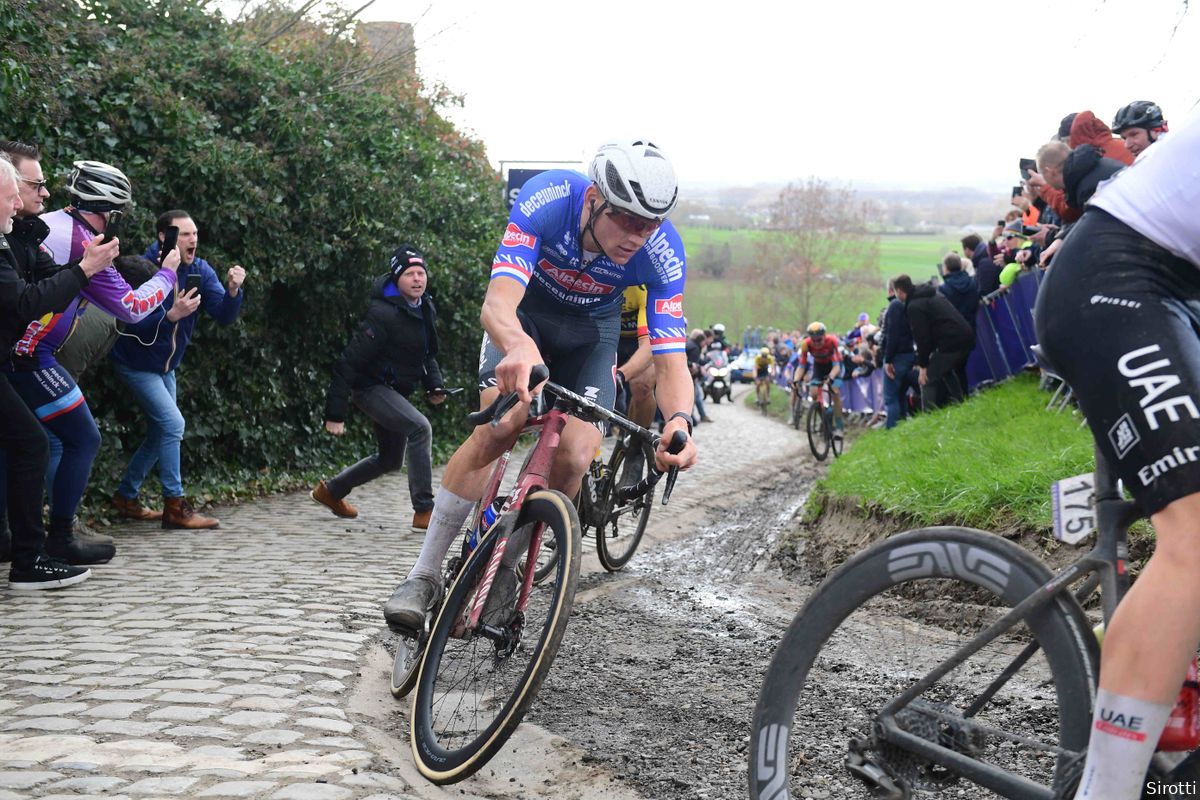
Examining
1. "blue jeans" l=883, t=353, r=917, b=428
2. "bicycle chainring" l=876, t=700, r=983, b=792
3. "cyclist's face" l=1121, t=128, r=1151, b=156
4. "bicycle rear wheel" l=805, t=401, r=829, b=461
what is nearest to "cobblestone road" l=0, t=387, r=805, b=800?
"bicycle chainring" l=876, t=700, r=983, b=792

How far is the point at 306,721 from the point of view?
13.8ft

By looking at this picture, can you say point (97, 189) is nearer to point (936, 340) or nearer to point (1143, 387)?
point (1143, 387)

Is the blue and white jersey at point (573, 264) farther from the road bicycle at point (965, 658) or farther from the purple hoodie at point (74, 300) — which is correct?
the purple hoodie at point (74, 300)

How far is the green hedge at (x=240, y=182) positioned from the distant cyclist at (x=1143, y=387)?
25.5 ft

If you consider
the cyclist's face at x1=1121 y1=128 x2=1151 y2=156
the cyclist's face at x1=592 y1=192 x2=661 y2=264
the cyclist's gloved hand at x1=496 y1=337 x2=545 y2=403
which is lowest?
the cyclist's gloved hand at x1=496 y1=337 x2=545 y2=403

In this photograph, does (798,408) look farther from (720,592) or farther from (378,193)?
(720,592)

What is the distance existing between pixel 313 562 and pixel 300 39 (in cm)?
1167

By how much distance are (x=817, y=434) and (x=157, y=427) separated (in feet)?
41.0

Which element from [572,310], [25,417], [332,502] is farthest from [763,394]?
[572,310]

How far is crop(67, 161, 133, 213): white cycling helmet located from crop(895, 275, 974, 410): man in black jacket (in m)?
9.79

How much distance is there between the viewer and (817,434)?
19.2 meters

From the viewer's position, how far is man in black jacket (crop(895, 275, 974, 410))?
14383 millimetres

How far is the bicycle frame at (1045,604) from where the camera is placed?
250 centimetres

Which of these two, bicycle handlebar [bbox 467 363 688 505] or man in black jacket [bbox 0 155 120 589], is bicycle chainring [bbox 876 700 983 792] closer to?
bicycle handlebar [bbox 467 363 688 505]
